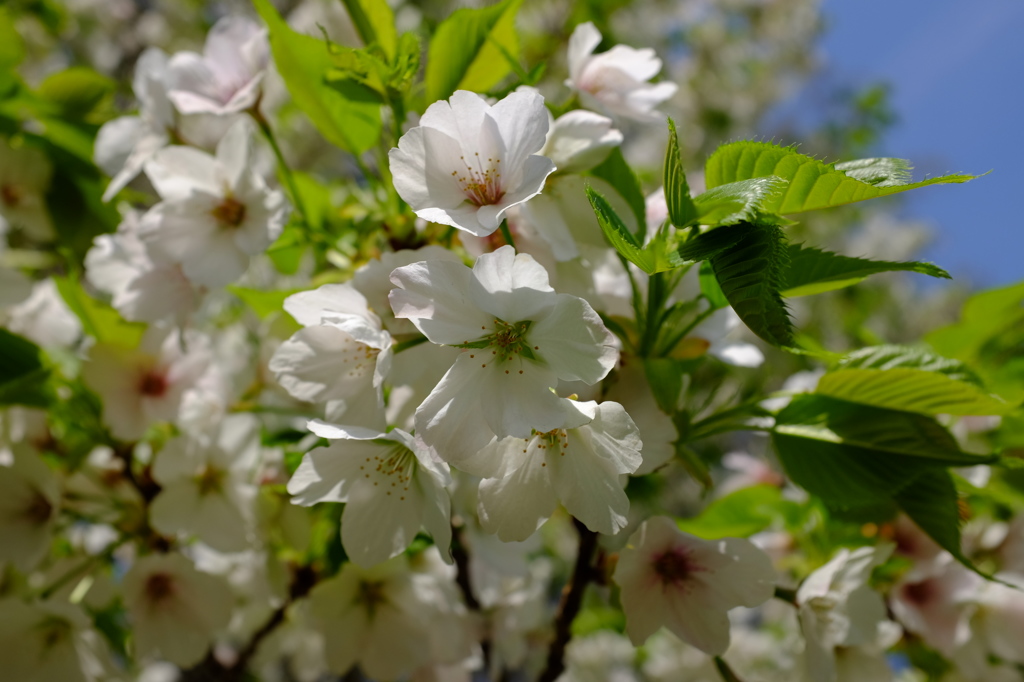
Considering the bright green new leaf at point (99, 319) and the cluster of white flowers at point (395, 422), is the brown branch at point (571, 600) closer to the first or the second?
the cluster of white flowers at point (395, 422)

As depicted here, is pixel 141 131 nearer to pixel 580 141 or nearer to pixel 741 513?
pixel 580 141

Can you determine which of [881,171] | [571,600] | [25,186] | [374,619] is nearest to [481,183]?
[881,171]

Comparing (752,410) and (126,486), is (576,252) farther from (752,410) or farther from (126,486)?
(126,486)

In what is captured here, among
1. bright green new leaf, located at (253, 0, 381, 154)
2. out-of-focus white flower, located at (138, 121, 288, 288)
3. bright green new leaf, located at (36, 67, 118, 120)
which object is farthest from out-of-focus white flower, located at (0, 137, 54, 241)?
bright green new leaf, located at (253, 0, 381, 154)

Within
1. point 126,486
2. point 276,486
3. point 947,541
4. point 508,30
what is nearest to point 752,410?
point 947,541

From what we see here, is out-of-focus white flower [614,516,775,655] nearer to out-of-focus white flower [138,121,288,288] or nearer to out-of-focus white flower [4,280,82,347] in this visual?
out-of-focus white flower [138,121,288,288]

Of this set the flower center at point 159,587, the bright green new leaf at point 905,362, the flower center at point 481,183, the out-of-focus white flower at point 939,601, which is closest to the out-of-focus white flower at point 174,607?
the flower center at point 159,587
